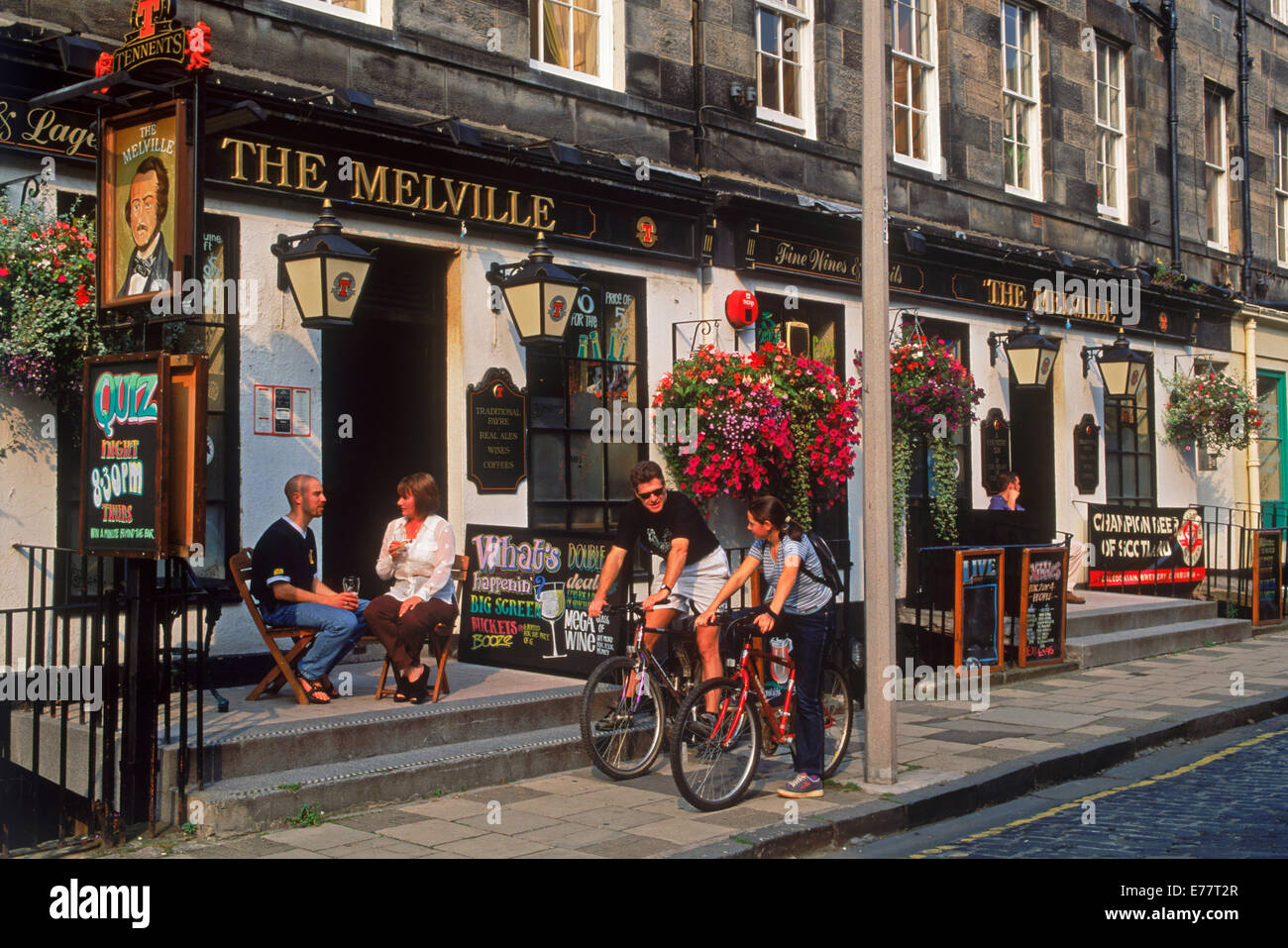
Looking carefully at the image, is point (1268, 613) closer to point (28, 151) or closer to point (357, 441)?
point (357, 441)

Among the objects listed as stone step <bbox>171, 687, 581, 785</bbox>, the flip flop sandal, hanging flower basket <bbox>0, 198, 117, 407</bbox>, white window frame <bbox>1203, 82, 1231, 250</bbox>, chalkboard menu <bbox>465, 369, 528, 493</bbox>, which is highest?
white window frame <bbox>1203, 82, 1231, 250</bbox>

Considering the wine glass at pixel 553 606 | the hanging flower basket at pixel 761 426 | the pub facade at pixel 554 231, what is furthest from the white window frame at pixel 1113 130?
the wine glass at pixel 553 606

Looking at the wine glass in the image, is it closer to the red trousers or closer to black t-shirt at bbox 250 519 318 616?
the red trousers

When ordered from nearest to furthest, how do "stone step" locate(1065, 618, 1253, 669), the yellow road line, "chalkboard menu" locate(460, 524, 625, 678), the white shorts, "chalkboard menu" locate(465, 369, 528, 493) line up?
the yellow road line → the white shorts → "chalkboard menu" locate(460, 524, 625, 678) → "chalkboard menu" locate(465, 369, 528, 493) → "stone step" locate(1065, 618, 1253, 669)

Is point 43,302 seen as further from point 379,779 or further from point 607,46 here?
point 607,46

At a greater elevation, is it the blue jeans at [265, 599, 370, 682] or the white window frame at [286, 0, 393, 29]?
the white window frame at [286, 0, 393, 29]

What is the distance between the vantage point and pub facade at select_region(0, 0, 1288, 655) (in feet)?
29.5

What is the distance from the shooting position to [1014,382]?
52.9ft

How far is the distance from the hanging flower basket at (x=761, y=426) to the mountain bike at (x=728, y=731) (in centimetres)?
428

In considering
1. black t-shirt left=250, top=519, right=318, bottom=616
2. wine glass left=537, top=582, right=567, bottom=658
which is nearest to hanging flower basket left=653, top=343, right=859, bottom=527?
wine glass left=537, top=582, right=567, bottom=658

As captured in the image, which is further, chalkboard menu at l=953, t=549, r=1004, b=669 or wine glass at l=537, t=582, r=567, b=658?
chalkboard menu at l=953, t=549, r=1004, b=669

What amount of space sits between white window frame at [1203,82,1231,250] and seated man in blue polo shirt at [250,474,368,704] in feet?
58.0

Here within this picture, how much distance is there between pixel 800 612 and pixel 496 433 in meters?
4.19
